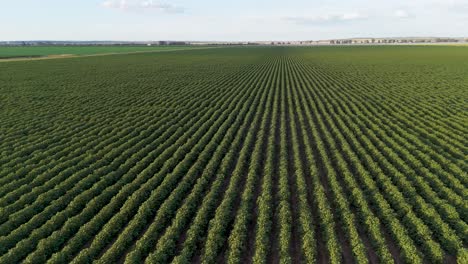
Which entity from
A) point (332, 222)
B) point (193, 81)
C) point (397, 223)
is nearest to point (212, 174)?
point (332, 222)

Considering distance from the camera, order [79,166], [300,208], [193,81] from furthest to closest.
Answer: [193,81], [79,166], [300,208]

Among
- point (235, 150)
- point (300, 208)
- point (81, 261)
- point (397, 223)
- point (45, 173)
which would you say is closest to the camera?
point (81, 261)

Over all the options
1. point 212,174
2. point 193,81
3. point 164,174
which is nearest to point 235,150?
point 212,174

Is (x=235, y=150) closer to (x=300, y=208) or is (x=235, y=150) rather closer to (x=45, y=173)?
(x=300, y=208)

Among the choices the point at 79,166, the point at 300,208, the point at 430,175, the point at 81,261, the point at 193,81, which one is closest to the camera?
the point at 81,261

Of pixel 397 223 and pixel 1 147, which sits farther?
pixel 1 147

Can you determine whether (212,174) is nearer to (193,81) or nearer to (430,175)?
(430,175)
